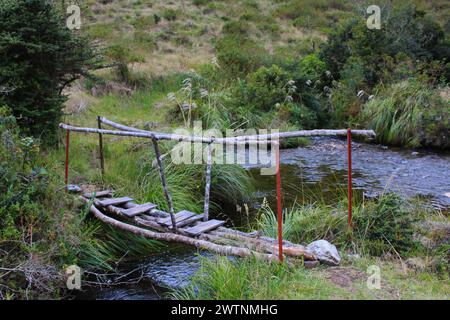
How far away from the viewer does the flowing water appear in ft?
15.9

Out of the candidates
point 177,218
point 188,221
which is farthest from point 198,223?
point 177,218

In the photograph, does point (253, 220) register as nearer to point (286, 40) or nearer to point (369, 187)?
point (369, 187)

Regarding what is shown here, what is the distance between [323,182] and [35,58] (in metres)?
5.22

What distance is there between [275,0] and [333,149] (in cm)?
1942

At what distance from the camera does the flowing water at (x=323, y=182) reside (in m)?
4.84

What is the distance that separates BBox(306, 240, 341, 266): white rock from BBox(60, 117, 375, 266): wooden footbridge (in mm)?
56

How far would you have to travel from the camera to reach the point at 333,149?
10766 millimetres

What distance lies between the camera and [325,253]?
4293mm

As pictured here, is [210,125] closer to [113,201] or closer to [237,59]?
[113,201]

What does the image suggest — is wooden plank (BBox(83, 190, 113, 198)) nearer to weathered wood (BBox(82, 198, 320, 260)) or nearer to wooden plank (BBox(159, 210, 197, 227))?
weathered wood (BBox(82, 198, 320, 260))

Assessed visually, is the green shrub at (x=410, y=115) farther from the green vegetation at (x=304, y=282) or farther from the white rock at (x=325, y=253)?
the white rock at (x=325, y=253)

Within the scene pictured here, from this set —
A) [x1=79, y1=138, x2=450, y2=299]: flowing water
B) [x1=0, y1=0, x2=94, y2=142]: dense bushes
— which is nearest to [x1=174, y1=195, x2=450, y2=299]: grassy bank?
[x1=79, y1=138, x2=450, y2=299]: flowing water

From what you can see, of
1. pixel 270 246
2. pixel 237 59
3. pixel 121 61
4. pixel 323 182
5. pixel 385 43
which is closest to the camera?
pixel 270 246

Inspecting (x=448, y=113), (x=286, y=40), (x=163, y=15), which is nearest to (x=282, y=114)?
(x=448, y=113)
